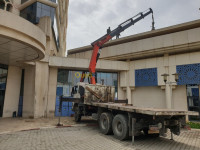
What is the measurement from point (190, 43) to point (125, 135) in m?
13.2

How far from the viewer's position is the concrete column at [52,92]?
59.5 feet

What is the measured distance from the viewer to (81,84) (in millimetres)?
13492

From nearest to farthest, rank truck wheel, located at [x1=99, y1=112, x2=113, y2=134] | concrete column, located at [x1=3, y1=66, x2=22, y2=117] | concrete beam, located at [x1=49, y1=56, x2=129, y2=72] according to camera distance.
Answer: truck wheel, located at [x1=99, y1=112, x2=113, y2=134], concrete column, located at [x1=3, y1=66, x2=22, y2=117], concrete beam, located at [x1=49, y1=56, x2=129, y2=72]

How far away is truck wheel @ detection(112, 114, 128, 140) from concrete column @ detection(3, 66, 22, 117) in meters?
13.5

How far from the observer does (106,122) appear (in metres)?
9.00

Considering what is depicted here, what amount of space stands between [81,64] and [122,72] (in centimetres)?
573

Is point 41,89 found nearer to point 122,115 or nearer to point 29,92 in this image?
point 29,92

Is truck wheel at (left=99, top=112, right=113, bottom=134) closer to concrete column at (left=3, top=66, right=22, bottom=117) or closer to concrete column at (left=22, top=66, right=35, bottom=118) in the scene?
concrete column at (left=22, top=66, right=35, bottom=118)

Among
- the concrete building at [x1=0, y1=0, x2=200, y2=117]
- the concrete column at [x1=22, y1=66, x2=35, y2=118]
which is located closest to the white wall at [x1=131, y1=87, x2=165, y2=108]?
the concrete building at [x1=0, y1=0, x2=200, y2=117]

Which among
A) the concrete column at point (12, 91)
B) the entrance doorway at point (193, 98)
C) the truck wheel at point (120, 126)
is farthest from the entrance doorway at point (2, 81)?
the entrance doorway at point (193, 98)

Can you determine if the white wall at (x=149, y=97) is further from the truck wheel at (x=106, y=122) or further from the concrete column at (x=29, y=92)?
the concrete column at (x=29, y=92)

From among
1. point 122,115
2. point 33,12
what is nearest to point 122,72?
point 122,115

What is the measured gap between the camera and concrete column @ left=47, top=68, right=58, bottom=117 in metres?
18.1

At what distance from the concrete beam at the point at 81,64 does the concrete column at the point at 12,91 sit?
3.99 meters
